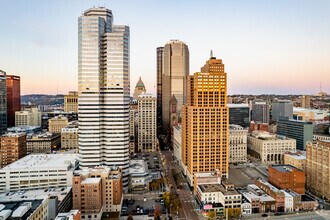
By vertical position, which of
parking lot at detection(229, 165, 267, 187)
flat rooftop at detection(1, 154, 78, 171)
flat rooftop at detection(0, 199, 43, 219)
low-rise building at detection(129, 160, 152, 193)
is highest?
flat rooftop at detection(1, 154, 78, 171)

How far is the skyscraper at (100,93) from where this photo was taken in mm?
83938

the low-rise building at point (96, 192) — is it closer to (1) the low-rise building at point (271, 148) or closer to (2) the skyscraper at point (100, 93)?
(2) the skyscraper at point (100, 93)

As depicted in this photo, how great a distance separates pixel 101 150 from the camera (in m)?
85.0

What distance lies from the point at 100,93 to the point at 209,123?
3349 cm

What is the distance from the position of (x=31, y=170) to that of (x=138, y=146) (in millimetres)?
79222

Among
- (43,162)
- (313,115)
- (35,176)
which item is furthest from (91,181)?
(313,115)

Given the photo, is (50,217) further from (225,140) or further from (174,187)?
(225,140)

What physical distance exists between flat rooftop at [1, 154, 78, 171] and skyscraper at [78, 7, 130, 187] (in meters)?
6.23

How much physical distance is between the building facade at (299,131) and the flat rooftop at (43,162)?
9955cm

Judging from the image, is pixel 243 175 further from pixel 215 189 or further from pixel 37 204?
pixel 37 204

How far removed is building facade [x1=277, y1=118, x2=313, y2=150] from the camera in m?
136

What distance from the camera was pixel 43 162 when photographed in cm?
8700

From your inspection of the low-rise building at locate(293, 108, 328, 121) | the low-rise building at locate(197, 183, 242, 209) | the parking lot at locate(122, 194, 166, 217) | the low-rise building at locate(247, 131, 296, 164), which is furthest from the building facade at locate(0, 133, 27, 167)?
the low-rise building at locate(293, 108, 328, 121)

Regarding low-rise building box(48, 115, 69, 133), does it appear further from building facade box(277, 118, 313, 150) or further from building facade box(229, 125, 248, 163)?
building facade box(277, 118, 313, 150)
